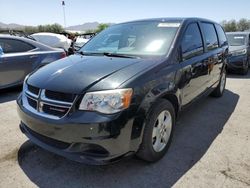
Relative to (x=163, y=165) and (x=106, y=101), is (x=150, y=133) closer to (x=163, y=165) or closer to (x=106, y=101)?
(x=163, y=165)

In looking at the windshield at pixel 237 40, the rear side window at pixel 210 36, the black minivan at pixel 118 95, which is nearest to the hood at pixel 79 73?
the black minivan at pixel 118 95

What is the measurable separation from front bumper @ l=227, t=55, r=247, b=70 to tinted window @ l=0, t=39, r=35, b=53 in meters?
6.32

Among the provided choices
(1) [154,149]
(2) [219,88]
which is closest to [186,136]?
(1) [154,149]

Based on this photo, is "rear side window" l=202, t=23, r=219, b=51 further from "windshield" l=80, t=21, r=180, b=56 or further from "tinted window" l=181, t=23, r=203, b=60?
"windshield" l=80, t=21, r=180, b=56

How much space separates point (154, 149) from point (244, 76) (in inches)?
268

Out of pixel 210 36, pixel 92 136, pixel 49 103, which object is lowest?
pixel 92 136

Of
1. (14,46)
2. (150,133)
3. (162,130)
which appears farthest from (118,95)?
(14,46)

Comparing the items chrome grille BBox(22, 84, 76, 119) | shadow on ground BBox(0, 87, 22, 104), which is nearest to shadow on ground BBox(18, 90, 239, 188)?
chrome grille BBox(22, 84, 76, 119)

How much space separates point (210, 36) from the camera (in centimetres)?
482

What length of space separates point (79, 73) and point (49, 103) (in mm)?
490

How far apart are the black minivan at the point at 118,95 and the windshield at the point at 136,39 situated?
0.01 m

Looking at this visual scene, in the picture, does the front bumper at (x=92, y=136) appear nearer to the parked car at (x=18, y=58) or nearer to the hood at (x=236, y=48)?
the parked car at (x=18, y=58)

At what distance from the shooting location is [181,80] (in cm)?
342

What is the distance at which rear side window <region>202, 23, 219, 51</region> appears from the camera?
4.55 metres
